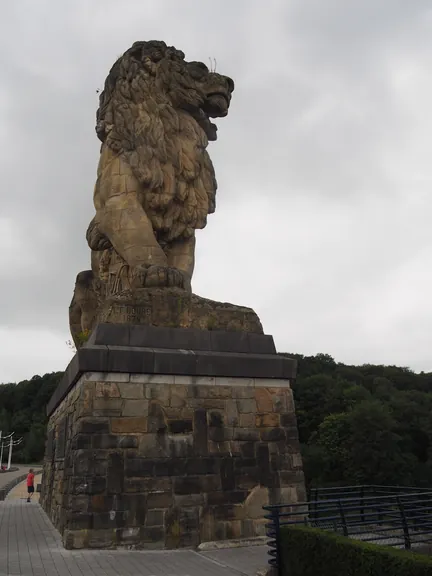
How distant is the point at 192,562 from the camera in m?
5.86

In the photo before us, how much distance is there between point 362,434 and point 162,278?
32368 millimetres

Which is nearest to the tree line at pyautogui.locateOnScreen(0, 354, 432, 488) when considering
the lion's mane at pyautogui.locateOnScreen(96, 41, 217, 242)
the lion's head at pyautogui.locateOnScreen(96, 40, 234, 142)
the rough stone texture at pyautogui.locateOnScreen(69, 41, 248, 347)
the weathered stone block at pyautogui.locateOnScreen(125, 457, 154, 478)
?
the rough stone texture at pyautogui.locateOnScreen(69, 41, 248, 347)

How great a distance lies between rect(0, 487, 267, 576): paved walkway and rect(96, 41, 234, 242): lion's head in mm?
4533

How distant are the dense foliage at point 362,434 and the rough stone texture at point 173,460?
30.6m

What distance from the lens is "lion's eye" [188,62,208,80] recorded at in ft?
29.8

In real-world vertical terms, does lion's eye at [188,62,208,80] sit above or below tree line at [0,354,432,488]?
above

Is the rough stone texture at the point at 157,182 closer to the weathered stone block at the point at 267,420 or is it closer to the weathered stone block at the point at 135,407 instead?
the weathered stone block at the point at 135,407

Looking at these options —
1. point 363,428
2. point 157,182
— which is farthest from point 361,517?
point 363,428

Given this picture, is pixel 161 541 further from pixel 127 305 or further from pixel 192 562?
pixel 127 305

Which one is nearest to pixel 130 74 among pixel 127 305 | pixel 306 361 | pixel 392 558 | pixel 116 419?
pixel 127 305

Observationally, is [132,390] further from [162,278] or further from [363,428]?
[363,428]

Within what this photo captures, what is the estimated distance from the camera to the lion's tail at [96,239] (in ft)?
28.8

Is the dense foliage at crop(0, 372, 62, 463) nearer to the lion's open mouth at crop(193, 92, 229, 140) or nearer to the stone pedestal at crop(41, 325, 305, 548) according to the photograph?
the lion's open mouth at crop(193, 92, 229, 140)

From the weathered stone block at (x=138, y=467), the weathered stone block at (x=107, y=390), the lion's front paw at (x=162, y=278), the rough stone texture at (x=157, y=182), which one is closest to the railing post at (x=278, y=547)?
the weathered stone block at (x=138, y=467)
